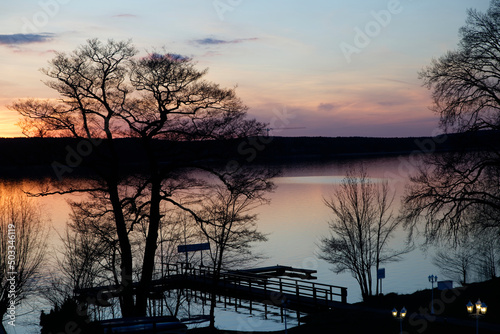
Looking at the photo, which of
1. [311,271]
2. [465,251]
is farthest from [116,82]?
[465,251]

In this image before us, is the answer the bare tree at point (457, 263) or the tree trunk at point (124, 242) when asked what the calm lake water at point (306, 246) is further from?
the tree trunk at point (124, 242)

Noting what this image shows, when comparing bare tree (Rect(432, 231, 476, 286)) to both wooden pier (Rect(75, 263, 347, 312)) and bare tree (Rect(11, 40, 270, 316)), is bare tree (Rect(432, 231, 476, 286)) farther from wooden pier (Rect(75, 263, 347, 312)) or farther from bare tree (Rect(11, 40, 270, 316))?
bare tree (Rect(11, 40, 270, 316))

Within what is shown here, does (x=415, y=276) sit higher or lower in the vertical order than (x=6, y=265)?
lower

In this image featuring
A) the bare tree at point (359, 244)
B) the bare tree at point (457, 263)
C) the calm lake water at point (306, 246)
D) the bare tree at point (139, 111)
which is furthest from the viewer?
the bare tree at point (457, 263)

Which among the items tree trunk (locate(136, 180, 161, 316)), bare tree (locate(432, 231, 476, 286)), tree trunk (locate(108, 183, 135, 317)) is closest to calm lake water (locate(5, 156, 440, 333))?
bare tree (locate(432, 231, 476, 286))

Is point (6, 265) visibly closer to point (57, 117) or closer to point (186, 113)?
point (57, 117)

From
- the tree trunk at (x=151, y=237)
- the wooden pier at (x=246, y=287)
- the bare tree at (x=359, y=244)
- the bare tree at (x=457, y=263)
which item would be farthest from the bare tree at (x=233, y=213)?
the bare tree at (x=457, y=263)

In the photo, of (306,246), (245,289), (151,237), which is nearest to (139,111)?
(151,237)

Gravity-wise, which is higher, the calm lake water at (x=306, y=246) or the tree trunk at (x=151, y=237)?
the tree trunk at (x=151, y=237)

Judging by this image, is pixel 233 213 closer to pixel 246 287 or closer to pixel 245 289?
pixel 245 289

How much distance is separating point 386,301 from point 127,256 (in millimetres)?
13656

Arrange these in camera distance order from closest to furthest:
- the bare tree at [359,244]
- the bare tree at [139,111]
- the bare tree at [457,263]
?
the bare tree at [139,111], the bare tree at [359,244], the bare tree at [457,263]

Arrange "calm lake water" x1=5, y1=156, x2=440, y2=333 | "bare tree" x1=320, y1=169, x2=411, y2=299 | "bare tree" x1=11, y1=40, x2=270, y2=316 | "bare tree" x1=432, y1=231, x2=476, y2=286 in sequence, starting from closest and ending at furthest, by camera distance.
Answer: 1. "bare tree" x1=11, y1=40, x2=270, y2=316
2. "bare tree" x1=320, y1=169, x2=411, y2=299
3. "calm lake water" x1=5, y1=156, x2=440, y2=333
4. "bare tree" x1=432, y1=231, x2=476, y2=286

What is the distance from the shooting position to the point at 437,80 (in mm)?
22000
